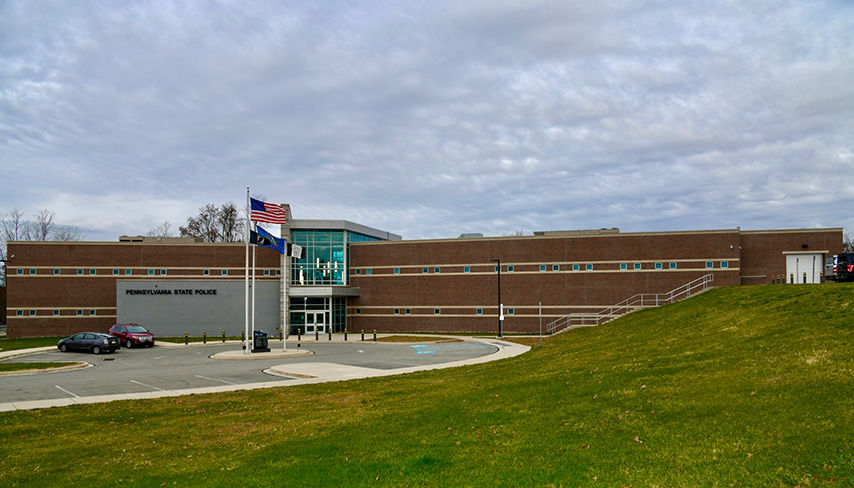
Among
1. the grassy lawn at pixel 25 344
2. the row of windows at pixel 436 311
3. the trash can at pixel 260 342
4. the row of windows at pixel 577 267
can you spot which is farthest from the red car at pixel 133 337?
the row of windows at pixel 577 267

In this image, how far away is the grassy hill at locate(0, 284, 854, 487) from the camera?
858cm

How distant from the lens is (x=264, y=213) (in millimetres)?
36844

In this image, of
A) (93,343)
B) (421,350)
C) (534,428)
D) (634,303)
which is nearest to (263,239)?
(421,350)

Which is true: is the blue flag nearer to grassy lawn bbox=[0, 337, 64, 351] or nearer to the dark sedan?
the dark sedan

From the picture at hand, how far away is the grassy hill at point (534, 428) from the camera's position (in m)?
8.58

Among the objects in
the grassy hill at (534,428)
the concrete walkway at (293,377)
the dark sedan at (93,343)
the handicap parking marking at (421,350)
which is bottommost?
the handicap parking marking at (421,350)

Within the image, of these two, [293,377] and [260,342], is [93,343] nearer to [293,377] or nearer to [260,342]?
[260,342]

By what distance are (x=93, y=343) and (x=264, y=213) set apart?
1381 centimetres

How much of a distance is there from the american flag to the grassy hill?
726 inches

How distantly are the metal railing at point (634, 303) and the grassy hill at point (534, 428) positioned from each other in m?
29.4

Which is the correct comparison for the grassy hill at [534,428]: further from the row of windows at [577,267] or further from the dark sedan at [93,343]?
the row of windows at [577,267]

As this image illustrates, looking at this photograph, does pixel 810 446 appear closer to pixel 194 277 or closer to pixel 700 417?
pixel 700 417

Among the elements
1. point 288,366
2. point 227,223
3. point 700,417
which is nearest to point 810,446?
point 700,417

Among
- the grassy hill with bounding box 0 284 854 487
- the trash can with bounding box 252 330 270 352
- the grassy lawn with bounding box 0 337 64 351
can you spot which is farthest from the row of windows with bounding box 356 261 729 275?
the grassy hill with bounding box 0 284 854 487
